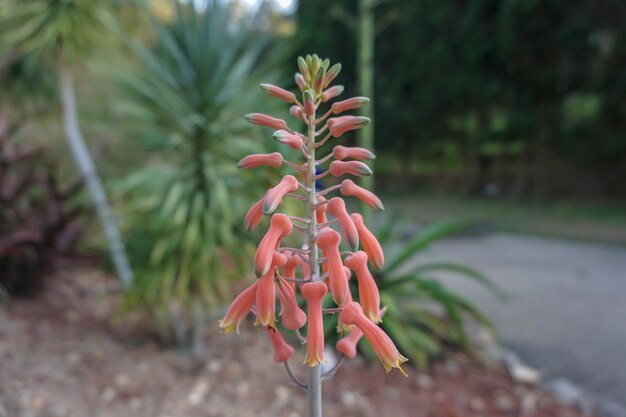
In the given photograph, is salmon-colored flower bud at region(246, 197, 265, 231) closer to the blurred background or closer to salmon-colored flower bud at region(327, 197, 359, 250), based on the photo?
salmon-colored flower bud at region(327, 197, 359, 250)

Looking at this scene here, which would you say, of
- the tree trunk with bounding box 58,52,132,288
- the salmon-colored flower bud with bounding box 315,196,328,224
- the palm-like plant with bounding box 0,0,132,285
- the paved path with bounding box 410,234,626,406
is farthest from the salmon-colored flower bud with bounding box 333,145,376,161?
the palm-like plant with bounding box 0,0,132,285

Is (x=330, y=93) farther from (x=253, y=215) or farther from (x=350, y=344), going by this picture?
(x=350, y=344)

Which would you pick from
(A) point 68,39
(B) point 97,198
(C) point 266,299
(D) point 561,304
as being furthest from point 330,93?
(D) point 561,304

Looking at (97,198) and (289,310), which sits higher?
(289,310)

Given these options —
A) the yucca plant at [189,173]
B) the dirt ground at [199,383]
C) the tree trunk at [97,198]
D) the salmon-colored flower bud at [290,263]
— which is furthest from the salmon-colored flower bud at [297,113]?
the tree trunk at [97,198]

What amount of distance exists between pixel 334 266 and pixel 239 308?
0.26 m

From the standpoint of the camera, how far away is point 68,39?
4188 millimetres

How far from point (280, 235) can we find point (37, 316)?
11.6 feet

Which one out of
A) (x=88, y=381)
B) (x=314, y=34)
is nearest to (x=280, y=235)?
(x=88, y=381)

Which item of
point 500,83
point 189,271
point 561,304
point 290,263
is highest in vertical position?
point 500,83

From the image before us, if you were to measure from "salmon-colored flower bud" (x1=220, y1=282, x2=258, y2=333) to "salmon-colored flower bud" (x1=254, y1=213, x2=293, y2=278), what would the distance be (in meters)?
0.13

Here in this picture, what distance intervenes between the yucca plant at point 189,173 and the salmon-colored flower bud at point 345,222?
248 centimetres

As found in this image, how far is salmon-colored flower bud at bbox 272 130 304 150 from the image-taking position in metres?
1.07

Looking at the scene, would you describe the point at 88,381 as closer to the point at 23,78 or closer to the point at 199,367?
the point at 199,367
